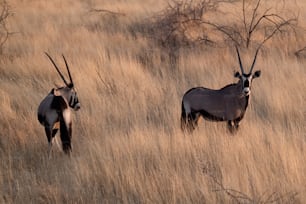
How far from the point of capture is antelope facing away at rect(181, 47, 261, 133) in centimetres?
535

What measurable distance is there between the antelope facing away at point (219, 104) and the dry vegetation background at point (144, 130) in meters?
0.17

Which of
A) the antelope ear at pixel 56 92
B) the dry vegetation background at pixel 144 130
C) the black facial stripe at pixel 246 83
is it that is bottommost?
the dry vegetation background at pixel 144 130

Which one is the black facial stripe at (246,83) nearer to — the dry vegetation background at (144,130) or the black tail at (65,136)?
the dry vegetation background at (144,130)

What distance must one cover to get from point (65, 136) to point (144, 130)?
111 cm

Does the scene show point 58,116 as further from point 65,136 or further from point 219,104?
point 219,104

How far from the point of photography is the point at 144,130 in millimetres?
5602

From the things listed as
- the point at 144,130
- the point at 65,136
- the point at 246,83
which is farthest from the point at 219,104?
the point at 65,136

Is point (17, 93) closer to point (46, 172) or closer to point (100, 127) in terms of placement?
point (100, 127)

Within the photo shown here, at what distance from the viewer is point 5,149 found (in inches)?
209

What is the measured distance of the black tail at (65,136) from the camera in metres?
4.77

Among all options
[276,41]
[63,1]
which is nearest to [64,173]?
[276,41]

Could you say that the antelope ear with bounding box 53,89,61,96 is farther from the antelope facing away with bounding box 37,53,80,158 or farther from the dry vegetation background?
the dry vegetation background

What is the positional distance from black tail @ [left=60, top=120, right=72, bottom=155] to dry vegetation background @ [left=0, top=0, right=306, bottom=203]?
0.14 meters

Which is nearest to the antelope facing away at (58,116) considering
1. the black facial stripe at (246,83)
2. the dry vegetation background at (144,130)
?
the dry vegetation background at (144,130)
